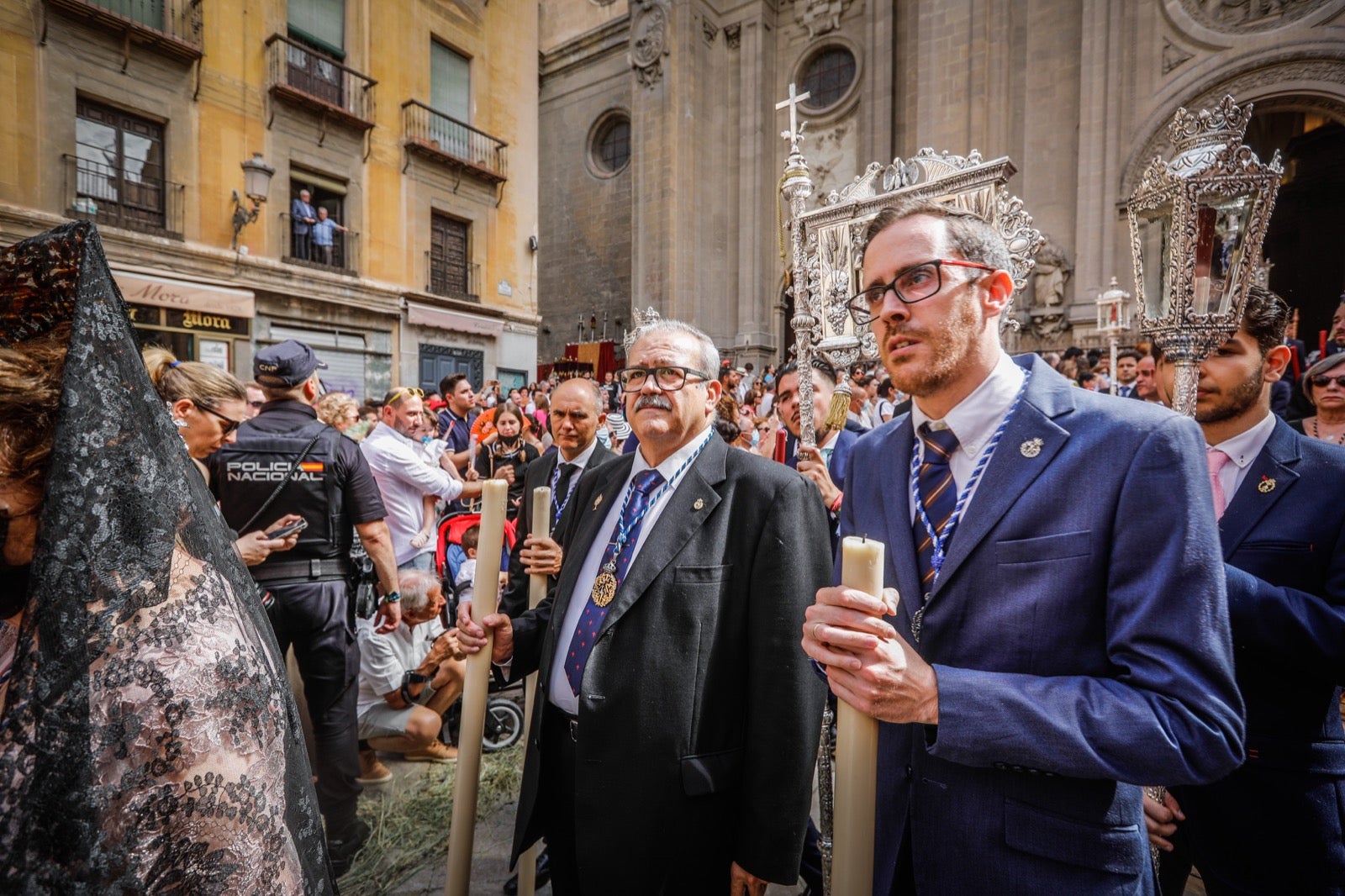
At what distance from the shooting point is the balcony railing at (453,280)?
53.4 feet

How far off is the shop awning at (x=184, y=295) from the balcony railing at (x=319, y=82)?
4284mm

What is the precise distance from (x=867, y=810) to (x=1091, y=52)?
17659mm

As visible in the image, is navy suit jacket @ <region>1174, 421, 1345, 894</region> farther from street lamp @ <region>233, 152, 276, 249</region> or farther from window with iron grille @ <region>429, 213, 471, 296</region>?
window with iron grille @ <region>429, 213, 471, 296</region>

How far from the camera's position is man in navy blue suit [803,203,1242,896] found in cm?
107

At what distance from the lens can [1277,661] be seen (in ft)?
5.65

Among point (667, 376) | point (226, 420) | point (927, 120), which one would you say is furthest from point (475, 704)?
point (927, 120)

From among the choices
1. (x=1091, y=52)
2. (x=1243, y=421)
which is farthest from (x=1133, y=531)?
(x=1091, y=52)

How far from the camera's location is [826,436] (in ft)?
13.6

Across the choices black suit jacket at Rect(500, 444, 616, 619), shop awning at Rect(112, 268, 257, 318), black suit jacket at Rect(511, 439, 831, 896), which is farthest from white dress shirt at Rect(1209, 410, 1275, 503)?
shop awning at Rect(112, 268, 257, 318)

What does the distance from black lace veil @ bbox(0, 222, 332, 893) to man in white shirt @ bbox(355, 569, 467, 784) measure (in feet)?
9.35

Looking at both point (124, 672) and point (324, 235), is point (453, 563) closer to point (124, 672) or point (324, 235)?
point (124, 672)

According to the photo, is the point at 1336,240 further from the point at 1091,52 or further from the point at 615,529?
the point at 615,529

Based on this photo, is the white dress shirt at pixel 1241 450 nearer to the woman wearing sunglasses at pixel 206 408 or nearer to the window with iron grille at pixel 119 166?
the woman wearing sunglasses at pixel 206 408

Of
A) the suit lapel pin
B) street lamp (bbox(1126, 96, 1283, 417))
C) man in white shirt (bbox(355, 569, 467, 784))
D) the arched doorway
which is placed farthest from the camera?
the arched doorway
